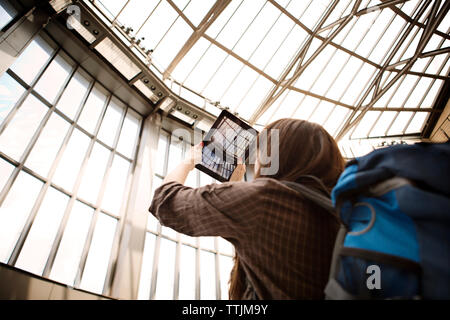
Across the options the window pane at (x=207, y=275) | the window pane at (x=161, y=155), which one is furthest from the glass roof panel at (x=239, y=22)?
the window pane at (x=207, y=275)

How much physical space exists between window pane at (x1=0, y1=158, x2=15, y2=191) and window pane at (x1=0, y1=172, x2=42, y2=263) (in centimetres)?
18

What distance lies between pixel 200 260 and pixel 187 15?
8.18 meters

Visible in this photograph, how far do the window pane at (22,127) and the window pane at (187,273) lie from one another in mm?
4789

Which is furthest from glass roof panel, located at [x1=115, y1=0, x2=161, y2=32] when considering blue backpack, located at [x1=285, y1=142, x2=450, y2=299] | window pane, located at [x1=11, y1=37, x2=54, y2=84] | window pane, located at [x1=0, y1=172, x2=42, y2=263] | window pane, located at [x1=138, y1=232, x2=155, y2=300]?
blue backpack, located at [x1=285, y1=142, x2=450, y2=299]

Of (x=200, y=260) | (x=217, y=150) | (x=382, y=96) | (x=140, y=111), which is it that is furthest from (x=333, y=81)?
(x=217, y=150)

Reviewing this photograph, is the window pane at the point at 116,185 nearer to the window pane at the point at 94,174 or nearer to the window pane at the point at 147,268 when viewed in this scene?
the window pane at the point at 94,174

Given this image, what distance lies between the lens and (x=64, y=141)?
621cm

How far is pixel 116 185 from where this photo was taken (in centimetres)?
718

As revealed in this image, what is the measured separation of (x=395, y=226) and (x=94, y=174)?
711cm

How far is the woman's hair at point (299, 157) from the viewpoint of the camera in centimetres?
126

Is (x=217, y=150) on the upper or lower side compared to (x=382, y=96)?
lower

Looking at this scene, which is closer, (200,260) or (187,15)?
(200,260)

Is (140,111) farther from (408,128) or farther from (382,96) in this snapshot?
(408,128)
